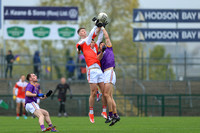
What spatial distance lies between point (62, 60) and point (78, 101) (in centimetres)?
917

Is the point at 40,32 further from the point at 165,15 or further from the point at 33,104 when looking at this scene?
the point at 33,104

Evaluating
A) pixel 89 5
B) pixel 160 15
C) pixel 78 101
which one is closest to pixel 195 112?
pixel 78 101

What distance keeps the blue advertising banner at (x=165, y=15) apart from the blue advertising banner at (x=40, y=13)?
15.3ft

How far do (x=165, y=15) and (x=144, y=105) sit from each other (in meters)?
9.29

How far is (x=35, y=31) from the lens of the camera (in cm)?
3388

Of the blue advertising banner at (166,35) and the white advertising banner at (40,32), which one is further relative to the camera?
the blue advertising banner at (166,35)

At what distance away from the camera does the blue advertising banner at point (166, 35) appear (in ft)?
112

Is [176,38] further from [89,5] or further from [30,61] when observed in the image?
[89,5]

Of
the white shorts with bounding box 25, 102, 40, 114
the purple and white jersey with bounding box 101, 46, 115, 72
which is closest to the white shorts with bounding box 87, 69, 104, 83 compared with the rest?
the purple and white jersey with bounding box 101, 46, 115, 72

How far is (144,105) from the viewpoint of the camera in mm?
27359

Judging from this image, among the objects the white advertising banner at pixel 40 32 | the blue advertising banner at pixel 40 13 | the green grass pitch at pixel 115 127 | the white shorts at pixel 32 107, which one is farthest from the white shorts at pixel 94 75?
the blue advertising banner at pixel 40 13

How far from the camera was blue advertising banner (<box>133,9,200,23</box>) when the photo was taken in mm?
33906

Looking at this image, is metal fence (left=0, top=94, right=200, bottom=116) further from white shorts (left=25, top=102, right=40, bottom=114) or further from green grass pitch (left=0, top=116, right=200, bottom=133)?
white shorts (left=25, top=102, right=40, bottom=114)

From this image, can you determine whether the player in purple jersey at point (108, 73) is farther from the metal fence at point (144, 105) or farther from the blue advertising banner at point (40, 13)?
the blue advertising banner at point (40, 13)
